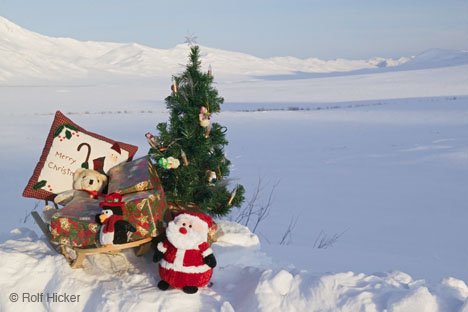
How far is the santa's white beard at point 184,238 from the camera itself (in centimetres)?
338

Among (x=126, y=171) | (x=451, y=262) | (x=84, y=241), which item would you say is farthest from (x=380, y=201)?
(x=84, y=241)

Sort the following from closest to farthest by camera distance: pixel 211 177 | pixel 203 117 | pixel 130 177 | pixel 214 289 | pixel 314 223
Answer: pixel 214 289
pixel 130 177
pixel 203 117
pixel 211 177
pixel 314 223

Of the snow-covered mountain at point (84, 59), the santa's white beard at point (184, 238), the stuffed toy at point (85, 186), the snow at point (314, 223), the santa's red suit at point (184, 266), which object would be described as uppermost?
the snow-covered mountain at point (84, 59)

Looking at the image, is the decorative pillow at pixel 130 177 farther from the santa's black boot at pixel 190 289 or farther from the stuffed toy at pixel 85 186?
the santa's black boot at pixel 190 289

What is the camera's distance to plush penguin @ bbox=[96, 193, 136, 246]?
3.42m

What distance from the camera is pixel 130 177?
13.2 ft

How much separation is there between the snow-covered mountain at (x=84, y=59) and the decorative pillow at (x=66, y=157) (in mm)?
54505

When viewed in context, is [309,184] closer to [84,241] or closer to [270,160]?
[270,160]

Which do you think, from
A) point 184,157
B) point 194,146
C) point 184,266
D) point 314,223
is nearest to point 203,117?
point 194,146

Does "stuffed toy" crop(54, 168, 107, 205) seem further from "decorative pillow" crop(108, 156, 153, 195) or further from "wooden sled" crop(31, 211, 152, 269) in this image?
"wooden sled" crop(31, 211, 152, 269)

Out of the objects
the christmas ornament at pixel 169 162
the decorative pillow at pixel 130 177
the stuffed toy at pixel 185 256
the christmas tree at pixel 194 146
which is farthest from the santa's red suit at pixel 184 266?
the christmas tree at pixel 194 146

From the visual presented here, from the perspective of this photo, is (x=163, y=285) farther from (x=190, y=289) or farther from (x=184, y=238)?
(x=184, y=238)

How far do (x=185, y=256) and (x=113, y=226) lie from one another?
1.58ft

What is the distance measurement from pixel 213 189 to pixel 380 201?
3651 mm
